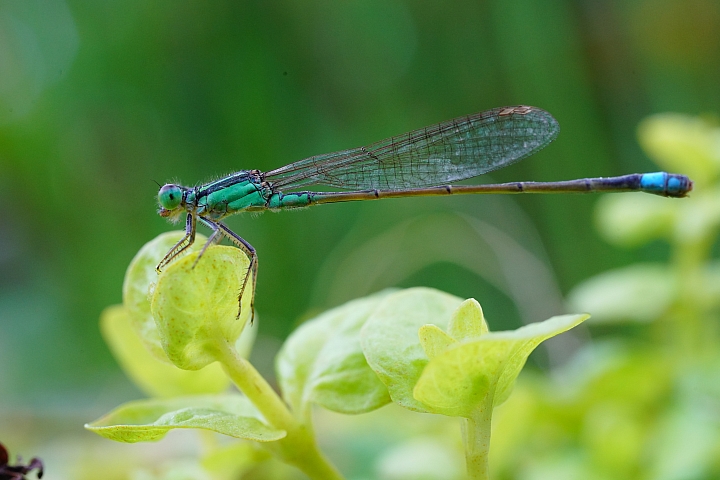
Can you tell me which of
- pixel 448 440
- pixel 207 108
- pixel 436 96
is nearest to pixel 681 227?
pixel 448 440

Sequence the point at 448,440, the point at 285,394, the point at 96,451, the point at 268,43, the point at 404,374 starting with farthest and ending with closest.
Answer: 1. the point at 268,43
2. the point at 96,451
3. the point at 448,440
4. the point at 285,394
5. the point at 404,374

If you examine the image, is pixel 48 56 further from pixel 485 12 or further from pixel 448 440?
pixel 448 440

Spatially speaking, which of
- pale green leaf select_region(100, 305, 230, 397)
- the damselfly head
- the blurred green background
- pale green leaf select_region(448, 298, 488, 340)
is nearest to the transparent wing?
the damselfly head

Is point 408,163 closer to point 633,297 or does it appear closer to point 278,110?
point 633,297

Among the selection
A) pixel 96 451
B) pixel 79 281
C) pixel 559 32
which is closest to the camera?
pixel 96 451

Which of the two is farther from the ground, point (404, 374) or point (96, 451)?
point (404, 374)

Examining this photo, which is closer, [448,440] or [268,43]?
[448,440]

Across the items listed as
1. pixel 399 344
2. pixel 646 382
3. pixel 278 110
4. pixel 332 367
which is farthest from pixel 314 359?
Result: pixel 278 110

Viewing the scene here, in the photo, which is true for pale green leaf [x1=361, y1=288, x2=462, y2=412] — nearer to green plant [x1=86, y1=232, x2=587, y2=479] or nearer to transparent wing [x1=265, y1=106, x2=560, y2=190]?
green plant [x1=86, y1=232, x2=587, y2=479]
